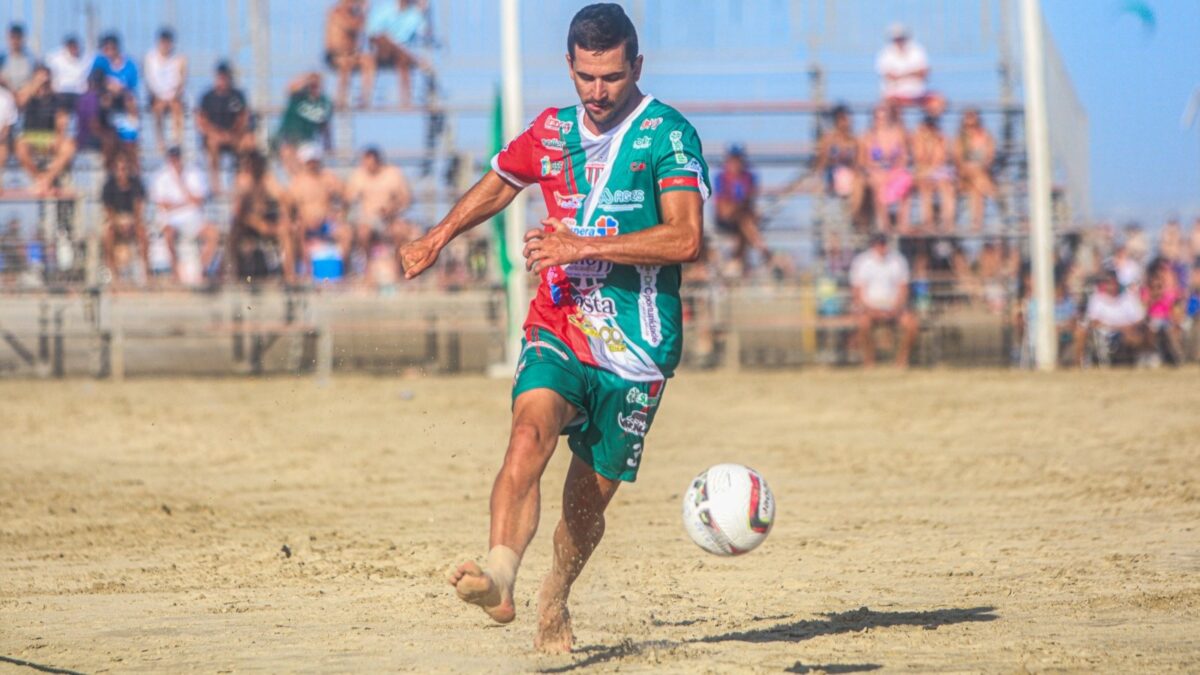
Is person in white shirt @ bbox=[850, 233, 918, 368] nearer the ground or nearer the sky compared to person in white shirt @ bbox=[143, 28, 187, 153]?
nearer the ground

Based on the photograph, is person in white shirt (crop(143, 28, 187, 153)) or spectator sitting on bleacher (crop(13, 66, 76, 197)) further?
person in white shirt (crop(143, 28, 187, 153))

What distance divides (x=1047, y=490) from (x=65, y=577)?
592cm

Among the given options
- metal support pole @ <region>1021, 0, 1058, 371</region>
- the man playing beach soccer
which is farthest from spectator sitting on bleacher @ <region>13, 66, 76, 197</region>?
the man playing beach soccer

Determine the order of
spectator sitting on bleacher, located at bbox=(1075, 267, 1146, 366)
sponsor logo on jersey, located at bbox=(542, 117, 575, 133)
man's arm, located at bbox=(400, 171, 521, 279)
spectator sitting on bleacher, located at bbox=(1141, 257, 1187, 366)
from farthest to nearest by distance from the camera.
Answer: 1. spectator sitting on bleacher, located at bbox=(1141, 257, 1187, 366)
2. spectator sitting on bleacher, located at bbox=(1075, 267, 1146, 366)
3. man's arm, located at bbox=(400, 171, 521, 279)
4. sponsor logo on jersey, located at bbox=(542, 117, 575, 133)

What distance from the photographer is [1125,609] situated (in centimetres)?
616

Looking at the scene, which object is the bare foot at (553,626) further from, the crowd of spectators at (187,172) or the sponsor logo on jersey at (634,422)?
the crowd of spectators at (187,172)

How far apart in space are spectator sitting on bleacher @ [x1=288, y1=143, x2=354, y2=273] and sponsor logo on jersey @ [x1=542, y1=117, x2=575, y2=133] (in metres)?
12.5

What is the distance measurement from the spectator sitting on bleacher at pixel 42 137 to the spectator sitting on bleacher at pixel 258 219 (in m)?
2.06

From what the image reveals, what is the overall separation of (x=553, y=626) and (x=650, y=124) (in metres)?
1.79

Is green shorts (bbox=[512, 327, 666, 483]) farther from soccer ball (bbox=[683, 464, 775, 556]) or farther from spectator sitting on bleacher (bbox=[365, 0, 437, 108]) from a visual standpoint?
spectator sitting on bleacher (bbox=[365, 0, 437, 108])

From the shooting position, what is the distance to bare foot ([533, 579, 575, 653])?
5570 mm

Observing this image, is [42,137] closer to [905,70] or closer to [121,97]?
[121,97]

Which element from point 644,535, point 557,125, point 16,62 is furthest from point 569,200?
point 16,62

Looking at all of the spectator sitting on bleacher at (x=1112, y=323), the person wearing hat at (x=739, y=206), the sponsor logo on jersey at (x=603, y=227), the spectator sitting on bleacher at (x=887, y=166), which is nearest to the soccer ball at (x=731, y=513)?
the sponsor logo on jersey at (x=603, y=227)
